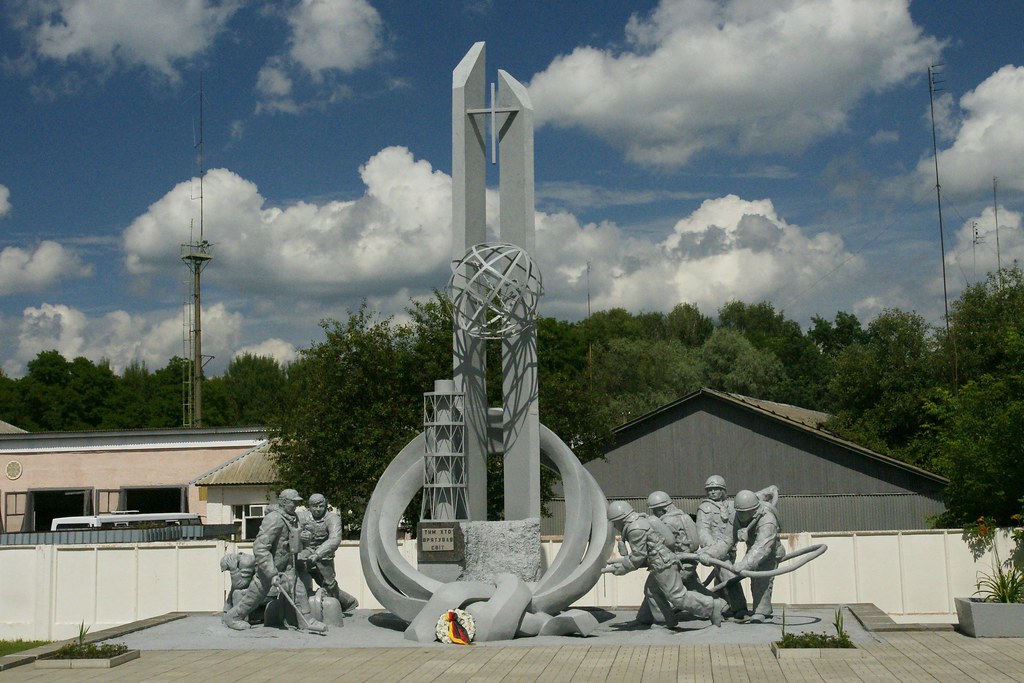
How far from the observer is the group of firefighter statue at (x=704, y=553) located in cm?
1445

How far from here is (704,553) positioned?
14766mm

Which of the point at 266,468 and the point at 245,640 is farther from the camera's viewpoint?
the point at 266,468

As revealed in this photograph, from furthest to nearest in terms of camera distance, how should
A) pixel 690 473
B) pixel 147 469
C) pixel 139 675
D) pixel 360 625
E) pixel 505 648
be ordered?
pixel 147 469 < pixel 690 473 < pixel 360 625 < pixel 505 648 < pixel 139 675

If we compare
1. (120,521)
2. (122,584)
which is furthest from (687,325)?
(122,584)

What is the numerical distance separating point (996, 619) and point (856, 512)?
17.1 metres


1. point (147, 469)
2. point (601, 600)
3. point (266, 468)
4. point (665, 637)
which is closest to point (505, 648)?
point (665, 637)

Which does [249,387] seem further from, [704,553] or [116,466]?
[704,553]

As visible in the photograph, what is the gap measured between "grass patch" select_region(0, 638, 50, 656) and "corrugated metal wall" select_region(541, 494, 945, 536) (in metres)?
13.7

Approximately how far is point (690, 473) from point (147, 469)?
1826 cm

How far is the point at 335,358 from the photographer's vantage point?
26.6 metres

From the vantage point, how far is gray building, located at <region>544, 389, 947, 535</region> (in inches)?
1178

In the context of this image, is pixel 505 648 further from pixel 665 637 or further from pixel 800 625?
pixel 800 625

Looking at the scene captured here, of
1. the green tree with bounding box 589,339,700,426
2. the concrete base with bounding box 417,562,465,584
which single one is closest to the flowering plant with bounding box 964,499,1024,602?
the concrete base with bounding box 417,562,465,584

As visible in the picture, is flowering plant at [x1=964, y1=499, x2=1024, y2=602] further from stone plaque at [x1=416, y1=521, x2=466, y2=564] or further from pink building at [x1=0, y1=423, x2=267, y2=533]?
pink building at [x1=0, y1=423, x2=267, y2=533]
